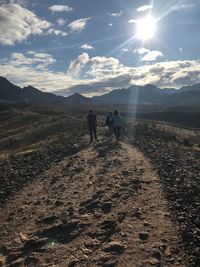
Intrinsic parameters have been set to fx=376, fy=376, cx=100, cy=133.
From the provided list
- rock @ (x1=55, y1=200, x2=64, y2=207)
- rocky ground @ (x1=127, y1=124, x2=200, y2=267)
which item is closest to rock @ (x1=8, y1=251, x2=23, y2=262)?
rock @ (x1=55, y1=200, x2=64, y2=207)

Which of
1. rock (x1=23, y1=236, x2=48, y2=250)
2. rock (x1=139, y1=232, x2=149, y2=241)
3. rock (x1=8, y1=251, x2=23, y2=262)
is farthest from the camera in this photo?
rock (x1=23, y1=236, x2=48, y2=250)

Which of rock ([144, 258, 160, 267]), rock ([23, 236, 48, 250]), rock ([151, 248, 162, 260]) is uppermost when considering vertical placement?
rock ([151, 248, 162, 260])

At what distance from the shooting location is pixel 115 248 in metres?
11.3

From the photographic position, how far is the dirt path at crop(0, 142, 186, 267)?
35.9ft

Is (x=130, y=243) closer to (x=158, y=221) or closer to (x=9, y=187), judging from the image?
(x=158, y=221)

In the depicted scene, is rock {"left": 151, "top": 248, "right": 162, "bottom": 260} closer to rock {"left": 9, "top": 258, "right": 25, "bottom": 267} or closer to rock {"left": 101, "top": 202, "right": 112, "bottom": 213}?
rock {"left": 9, "top": 258, "right": 25, "bottom": 267}

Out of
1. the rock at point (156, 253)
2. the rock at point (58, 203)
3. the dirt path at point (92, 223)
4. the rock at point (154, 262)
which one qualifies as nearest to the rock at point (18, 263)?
the dirt path at point (92, 223)

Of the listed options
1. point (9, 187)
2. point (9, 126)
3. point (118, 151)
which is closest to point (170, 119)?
point (9, 126)

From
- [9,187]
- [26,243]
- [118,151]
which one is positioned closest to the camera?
[26,243]

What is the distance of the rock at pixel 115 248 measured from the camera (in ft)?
36.7

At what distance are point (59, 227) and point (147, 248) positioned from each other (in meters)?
3.68

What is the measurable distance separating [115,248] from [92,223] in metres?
2.28

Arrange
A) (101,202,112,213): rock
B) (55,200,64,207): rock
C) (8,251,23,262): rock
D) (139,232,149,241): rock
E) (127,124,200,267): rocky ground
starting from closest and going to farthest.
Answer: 1. (127,124,200,267): rocky ground
2. (8,251,23,262): rock
3. (139,232,149,241): rock
4. (101,202,112,213): rock
5. (55,200,64,207): rock

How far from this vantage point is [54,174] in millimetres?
22938
